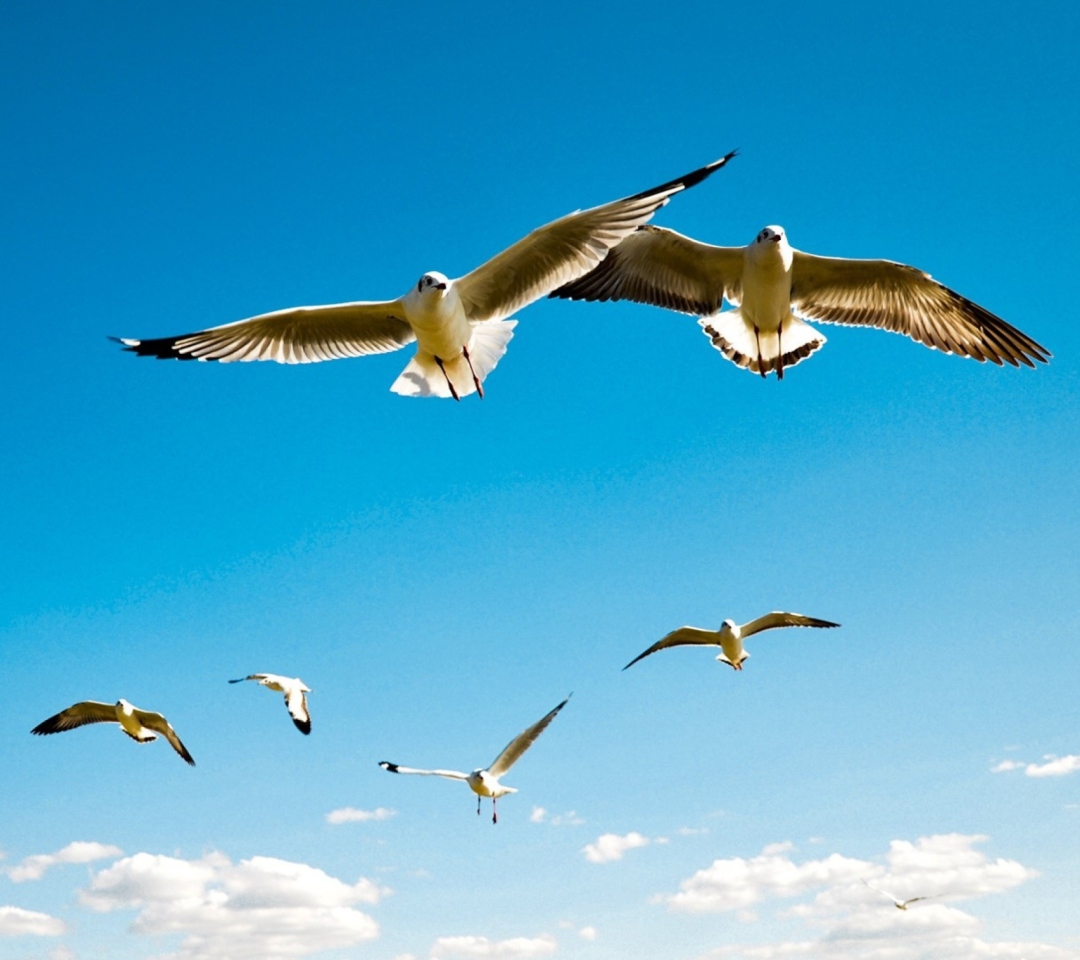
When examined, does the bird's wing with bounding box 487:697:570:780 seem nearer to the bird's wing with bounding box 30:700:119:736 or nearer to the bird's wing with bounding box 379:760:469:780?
the bird's wing with bounding box 379:760:469:780

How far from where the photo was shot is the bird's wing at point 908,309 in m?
13.0

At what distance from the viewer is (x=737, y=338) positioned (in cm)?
1302

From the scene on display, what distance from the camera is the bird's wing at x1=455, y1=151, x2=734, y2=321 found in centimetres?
1023

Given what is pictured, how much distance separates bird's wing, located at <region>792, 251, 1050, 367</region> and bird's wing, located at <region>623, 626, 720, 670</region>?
4068 millimetres

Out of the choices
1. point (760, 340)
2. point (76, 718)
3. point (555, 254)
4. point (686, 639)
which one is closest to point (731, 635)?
point (686, 639)

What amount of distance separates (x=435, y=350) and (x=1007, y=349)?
230 inches

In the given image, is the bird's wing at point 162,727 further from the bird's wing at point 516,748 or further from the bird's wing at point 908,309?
the bird's wing at point 908,309

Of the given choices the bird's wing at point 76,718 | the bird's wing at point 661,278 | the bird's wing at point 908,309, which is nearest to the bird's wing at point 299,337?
the bird's wing at point 661,278

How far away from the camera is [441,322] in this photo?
1078 cm

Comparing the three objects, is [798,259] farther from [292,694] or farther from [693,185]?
[292,694]

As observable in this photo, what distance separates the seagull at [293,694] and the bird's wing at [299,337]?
231 inches

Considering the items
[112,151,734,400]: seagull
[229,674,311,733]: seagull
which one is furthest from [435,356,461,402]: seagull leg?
[229,674,311,733]: seagull

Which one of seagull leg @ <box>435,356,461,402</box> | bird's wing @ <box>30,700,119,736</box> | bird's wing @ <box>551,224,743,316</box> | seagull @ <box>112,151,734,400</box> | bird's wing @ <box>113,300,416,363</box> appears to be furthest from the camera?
bird's wing @ <box>30,700,119,736</box>

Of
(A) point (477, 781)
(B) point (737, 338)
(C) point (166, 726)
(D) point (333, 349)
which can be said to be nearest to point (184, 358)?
(D) point (333, 349)
